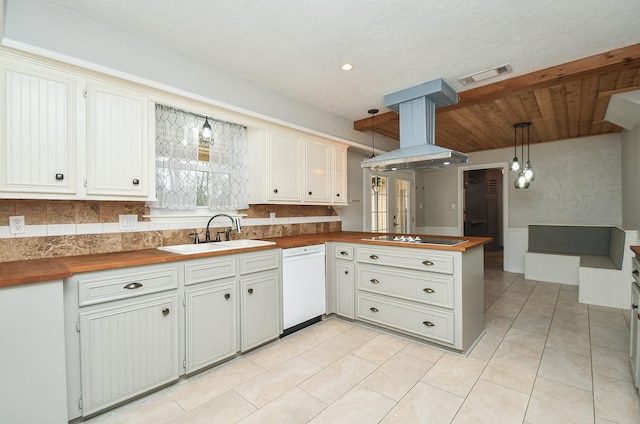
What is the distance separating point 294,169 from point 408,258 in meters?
1.56

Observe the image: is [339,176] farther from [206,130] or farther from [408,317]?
[408,317]

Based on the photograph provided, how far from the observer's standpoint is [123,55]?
2172 millimetres

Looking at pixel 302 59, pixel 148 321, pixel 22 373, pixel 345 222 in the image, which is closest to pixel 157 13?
pixel 302 59

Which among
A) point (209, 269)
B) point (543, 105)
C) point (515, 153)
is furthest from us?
point (515, 153)

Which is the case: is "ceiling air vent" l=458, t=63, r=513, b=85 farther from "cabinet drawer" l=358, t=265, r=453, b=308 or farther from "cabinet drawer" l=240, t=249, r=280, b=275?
"cabinet drawer" l=240, t=249, r=280, b=275

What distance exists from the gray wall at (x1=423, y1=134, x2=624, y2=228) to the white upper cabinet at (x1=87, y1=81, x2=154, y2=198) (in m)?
6.03

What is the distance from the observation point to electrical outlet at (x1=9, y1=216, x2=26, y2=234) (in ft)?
6.12

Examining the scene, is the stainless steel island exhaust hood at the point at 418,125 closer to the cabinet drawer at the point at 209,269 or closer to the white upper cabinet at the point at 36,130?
the cabinet drawer at the point at 209,269

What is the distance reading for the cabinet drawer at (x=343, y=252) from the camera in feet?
10.6

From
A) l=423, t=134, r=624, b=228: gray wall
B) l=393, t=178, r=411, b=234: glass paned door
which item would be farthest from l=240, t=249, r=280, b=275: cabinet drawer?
l=423, t=134, r=624, b=228: gray wall

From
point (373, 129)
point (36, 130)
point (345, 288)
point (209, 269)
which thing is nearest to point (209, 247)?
point (209, 269)

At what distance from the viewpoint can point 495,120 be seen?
13.5 feet

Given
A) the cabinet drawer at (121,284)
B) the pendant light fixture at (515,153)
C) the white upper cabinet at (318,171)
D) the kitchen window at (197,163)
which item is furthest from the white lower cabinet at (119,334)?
the pendant light fixture at (515,153)

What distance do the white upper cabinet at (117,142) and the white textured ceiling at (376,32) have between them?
21.0 inches
